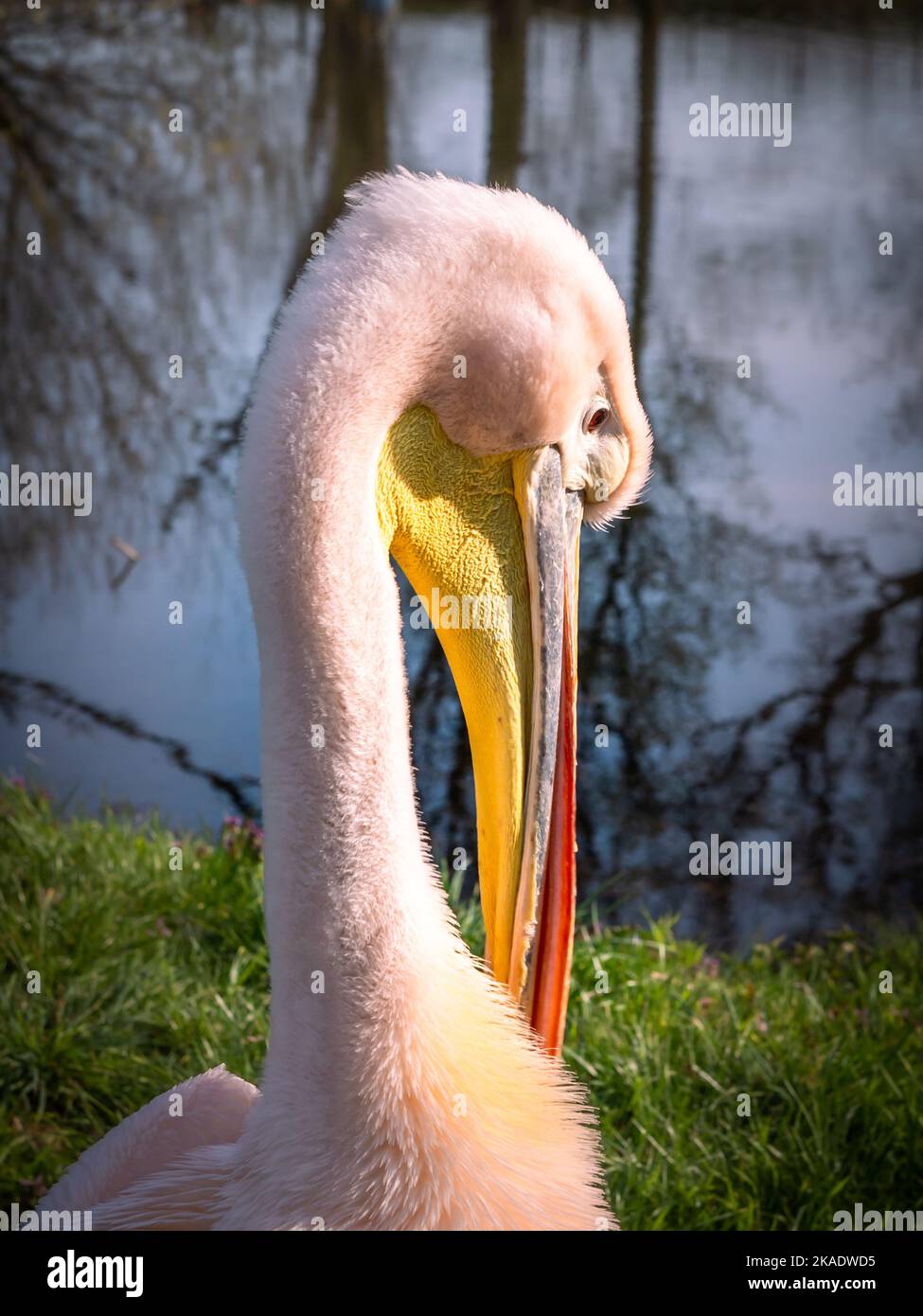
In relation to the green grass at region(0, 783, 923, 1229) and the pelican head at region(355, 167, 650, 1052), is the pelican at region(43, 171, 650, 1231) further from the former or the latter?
the green grass at region(0, 783, 923, 1229)

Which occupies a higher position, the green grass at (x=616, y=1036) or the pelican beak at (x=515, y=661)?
the pelican beak at (x=515, y=661)

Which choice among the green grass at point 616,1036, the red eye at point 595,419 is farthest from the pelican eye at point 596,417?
the green grass at point 616,1036

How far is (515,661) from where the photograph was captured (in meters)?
1.57

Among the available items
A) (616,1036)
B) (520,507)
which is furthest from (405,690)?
(616,1036)

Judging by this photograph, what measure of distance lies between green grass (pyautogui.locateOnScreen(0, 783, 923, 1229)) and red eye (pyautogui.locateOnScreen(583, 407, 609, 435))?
1.52 meters

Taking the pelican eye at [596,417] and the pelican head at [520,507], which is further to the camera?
the pelican eye at [596,417]

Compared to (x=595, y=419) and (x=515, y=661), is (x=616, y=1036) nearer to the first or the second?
(x=515, y=661)

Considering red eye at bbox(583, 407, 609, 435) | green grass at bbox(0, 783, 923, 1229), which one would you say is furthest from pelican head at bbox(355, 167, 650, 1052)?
green grass at bbox(0, 783, 923, 1229)

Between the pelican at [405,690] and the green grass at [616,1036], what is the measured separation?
3.56 feet

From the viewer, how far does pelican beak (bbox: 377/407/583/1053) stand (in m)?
1.56

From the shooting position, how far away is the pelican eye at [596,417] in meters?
1.57

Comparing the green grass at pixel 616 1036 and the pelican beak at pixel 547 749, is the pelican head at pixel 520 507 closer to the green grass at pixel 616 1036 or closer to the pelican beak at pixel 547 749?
the pelican beak at pixel 547 749
